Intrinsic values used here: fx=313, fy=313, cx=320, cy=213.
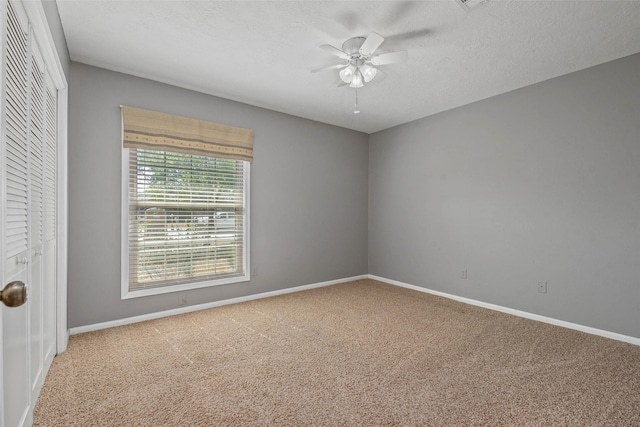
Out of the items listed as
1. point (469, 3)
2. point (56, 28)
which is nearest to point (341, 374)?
point (469, 3)

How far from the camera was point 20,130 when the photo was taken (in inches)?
61.1

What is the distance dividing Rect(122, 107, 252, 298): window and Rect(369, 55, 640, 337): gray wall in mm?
2545

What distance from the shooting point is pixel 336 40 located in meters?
2.56

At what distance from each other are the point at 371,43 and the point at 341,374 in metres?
2.40

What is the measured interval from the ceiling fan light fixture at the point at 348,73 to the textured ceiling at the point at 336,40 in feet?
0.73

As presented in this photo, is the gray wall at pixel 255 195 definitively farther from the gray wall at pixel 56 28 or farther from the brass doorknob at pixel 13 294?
the brass doorknob at pixel 13 294

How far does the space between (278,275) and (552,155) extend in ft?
11.7

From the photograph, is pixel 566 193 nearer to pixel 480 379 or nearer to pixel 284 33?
pixel 480 379

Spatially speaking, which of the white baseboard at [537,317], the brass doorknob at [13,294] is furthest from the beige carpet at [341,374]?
the brass doorknob at [13,294]

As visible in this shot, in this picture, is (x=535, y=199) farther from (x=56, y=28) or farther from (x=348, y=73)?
(x=56, y=28)

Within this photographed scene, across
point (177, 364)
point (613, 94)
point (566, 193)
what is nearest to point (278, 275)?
point (177, 364)

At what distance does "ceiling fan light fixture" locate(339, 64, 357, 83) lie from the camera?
2693mm

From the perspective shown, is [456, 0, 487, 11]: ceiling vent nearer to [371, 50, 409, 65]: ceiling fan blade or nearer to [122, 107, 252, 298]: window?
[371, 50, 409, 65]: ceiling fan blade

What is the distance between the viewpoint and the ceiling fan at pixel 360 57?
2.35 metres
